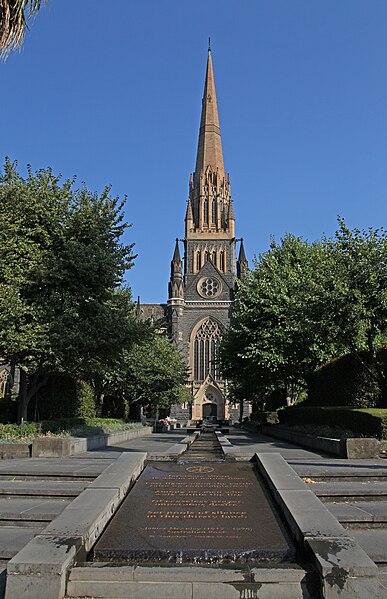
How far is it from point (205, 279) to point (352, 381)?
6123 cm

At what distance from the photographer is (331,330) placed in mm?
17422

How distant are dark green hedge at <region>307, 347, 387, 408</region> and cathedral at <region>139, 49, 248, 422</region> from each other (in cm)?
5019

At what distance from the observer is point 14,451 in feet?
45.0

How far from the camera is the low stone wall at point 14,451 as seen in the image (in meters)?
13.6

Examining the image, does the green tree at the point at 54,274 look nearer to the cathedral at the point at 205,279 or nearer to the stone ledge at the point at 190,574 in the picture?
the stone ledge at the point at 190,574

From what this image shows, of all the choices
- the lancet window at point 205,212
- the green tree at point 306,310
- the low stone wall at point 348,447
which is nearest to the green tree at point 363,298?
the green tree at point 306,310

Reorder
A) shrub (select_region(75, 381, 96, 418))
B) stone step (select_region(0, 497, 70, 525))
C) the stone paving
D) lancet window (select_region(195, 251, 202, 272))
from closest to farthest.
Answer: the stone paving, stone step (select_region(0, 497, 70, 525)), shrub (select_region(75, 381, 96, 418)), lancet window (select_region(195, 251, 202, 272))

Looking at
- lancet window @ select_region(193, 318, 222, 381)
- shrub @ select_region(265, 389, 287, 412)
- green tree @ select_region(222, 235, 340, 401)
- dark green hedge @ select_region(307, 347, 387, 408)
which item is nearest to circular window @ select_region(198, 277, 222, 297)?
lancet window @ select_region(193, 318, 222, 381)

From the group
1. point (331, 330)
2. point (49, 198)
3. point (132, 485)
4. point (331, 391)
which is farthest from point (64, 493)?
point (331, 391)

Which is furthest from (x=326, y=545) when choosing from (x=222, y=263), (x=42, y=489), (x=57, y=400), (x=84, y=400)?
(x=222, y=263)

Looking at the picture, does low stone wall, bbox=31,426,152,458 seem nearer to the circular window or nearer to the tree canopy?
the tree canopy

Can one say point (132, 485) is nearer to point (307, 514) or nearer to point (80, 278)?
point (307, 514)

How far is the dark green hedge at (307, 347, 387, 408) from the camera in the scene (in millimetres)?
18766

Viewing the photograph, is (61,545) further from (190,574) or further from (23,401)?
(23,401)
